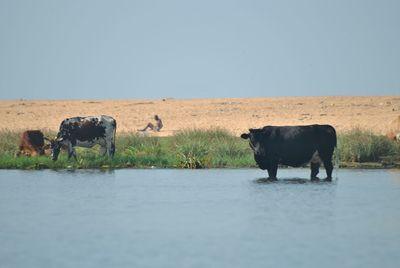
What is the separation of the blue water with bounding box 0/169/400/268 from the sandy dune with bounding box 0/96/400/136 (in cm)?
2193

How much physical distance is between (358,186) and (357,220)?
223 inches

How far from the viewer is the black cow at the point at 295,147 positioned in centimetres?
2448

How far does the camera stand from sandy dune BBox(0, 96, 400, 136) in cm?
5209

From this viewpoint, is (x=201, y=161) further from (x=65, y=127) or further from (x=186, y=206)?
(x=186, y=206)

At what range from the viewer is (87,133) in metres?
30.1

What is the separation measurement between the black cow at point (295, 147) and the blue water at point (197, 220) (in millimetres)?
538

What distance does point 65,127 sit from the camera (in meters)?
29.9

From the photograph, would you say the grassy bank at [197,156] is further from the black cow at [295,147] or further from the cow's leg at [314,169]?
the cow's leg at [314,169]

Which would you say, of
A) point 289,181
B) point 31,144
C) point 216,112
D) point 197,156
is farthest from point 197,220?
point 216,112

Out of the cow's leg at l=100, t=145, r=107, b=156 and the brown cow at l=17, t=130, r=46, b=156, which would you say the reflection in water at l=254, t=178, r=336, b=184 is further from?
the brown cow at l=17, t=130, r=46, b=156

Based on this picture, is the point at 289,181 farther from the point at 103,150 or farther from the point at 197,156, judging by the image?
the point at 103,150

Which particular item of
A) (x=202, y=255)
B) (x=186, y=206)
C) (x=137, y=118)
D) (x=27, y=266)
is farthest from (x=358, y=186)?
(x=137, y=118)

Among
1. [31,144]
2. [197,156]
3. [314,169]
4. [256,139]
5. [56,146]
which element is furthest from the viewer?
[31,144]

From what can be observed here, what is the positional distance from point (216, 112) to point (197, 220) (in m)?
42.1
